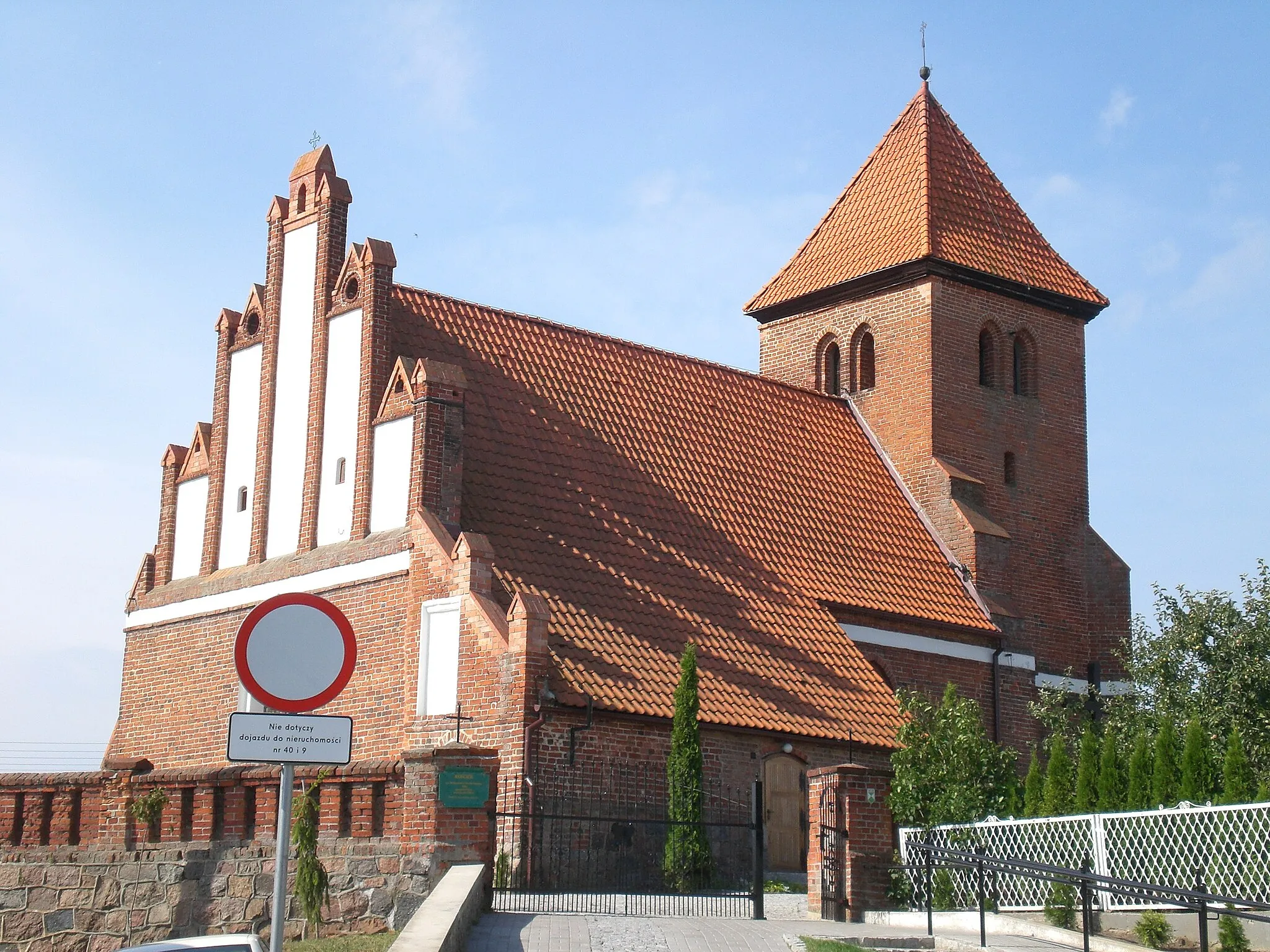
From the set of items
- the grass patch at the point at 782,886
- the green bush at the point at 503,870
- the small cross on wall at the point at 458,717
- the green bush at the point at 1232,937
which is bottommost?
the green bush at the point at 1232,937

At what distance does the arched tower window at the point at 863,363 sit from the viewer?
1204 inches

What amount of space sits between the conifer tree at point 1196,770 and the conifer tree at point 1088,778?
5.43ft

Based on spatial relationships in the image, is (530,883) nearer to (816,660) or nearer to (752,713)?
(752,713)

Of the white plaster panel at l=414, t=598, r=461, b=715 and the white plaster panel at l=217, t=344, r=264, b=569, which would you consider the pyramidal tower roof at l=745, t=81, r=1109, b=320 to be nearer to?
the white plaster panel at l=217, t=344, r=264, b=569

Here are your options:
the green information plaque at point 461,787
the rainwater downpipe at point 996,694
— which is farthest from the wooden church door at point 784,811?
the green information plaque at point 461,787

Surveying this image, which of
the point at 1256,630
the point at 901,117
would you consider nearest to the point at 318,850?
the point at 1256,630

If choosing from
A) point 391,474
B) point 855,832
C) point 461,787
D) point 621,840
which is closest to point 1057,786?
point 855,832

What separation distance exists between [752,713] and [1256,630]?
8.45 m

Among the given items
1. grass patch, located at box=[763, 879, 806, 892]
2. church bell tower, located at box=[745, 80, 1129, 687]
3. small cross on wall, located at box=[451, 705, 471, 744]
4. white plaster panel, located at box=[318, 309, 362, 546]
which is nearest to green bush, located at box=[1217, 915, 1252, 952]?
grass patch, located at box=[763, 879, 806, 892]

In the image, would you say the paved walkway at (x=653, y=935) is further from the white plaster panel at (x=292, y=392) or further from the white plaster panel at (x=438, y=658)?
the white plaster panel at (x=292, y=392)

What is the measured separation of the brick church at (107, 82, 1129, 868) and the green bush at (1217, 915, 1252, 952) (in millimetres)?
8007

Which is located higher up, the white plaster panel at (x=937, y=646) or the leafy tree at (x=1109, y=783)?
the white plaster panel at (x=937, y=646)

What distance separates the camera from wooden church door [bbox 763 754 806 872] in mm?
21609

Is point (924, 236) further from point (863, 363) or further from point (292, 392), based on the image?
point (292, 392)
